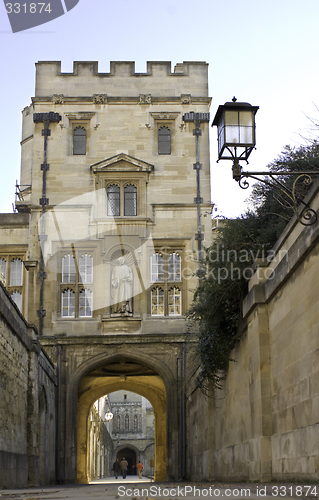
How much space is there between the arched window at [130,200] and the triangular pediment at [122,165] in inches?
21.7

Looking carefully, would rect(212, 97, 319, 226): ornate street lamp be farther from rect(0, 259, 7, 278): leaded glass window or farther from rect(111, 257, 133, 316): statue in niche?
rect(0, 259, 7, 278): leaded glass window

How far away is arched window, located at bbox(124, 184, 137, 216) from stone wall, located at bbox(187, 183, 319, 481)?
29.5ft

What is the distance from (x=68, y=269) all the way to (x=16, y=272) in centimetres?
186

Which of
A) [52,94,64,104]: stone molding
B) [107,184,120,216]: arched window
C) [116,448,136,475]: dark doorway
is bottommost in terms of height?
[116,448,136,475]: dark doorway

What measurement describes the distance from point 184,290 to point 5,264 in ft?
18.4

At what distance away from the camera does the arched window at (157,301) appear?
19.5 m

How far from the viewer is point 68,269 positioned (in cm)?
1980

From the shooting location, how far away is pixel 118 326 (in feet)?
62.8

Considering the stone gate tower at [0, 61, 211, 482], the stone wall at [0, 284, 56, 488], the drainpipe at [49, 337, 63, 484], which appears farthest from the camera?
the stone gate tower at [0, 61, 211, 482]

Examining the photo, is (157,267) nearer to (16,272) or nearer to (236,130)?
(16,272)

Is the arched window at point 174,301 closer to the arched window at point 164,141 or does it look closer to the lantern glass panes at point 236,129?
the arched window at point 164,141

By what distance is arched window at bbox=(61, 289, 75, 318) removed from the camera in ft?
64.0

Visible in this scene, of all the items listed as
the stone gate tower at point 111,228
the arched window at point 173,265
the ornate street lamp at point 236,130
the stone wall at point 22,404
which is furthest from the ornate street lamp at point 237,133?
the arched window at point 173,265

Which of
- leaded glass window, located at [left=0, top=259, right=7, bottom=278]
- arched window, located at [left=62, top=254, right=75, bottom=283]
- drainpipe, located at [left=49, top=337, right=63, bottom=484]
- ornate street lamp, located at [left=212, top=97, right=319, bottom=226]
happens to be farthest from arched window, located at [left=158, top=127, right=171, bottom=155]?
ornate street lamp, located at [left=212, top=97, right=319, bottom=226]
